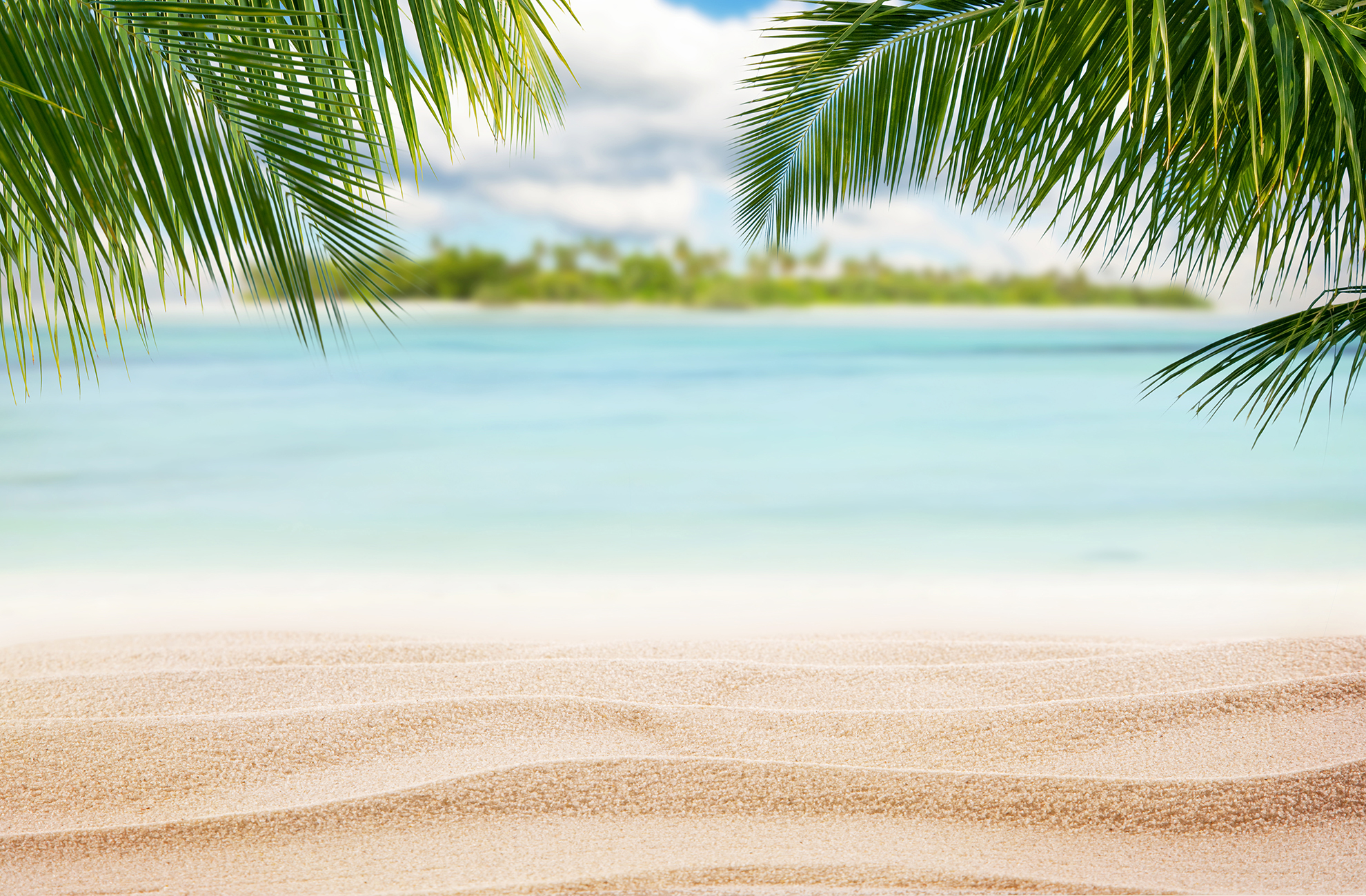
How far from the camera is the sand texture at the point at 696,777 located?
4.01 ft

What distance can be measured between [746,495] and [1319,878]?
14.3 ft

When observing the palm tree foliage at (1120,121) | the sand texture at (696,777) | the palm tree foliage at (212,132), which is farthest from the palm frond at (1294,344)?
the palm tree foliage at (212,132)

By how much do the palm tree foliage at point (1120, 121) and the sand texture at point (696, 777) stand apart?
0.65 m

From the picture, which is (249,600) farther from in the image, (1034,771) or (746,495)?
(746,495)

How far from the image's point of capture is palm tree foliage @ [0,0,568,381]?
0.71 metres

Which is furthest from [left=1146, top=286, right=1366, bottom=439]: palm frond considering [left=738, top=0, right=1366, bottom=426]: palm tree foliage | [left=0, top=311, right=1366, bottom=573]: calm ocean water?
[left=0, top=311, right=1366, bottom=573]: calm ocean water

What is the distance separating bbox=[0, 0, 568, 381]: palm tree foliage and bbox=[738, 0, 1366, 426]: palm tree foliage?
0.51m

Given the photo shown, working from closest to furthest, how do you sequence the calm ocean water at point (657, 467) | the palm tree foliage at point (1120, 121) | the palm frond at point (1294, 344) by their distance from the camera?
the palm tree foliage at point (1120, 121) → the palm frond at point (1294, 344) → the calm ocean water at point (657, 467)

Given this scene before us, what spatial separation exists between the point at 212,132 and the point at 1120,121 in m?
0.91

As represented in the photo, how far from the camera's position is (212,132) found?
30.0 inches

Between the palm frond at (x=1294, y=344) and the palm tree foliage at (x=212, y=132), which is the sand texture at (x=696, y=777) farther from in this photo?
the palm tree foliage at (x=212, y=132)

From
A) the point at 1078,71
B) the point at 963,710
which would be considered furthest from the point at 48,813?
the point at 1078,71

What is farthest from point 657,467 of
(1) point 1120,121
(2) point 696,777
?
(1) point 1120,121

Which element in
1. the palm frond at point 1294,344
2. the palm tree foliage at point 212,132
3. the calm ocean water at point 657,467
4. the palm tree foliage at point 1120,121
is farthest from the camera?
the calm ocean water at point 657,467
